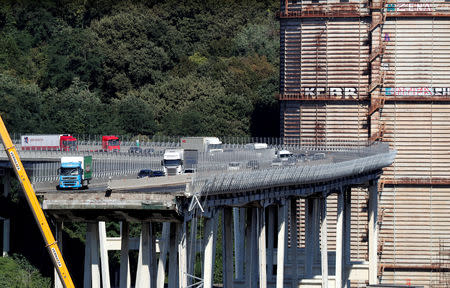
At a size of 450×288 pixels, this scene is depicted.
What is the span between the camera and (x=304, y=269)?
152 meters

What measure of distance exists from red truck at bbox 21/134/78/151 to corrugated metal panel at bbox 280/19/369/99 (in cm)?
2439

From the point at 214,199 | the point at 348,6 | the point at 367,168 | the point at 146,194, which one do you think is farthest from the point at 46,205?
the point at 348,6

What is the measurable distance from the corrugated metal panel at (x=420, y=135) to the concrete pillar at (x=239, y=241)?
28.0m

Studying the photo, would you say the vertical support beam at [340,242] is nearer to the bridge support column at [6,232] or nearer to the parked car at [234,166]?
the bridge support column at [6,232]

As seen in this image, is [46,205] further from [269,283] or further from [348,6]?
[348,6]

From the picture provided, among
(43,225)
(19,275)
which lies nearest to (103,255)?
(43,225)

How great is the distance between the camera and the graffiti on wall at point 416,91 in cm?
17612

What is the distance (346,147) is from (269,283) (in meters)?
29.9

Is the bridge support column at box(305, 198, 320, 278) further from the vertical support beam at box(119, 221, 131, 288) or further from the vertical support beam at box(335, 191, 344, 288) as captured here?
the vertical support beam at box(119, 221, 131, 288)

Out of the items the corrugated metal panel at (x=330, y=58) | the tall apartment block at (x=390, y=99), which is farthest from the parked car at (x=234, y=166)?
the corrugated metal panel at (x=330, y=58)

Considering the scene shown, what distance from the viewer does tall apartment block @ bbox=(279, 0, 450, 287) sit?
176 metres

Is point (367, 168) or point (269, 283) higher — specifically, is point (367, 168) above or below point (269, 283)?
above

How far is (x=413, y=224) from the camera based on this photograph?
176m

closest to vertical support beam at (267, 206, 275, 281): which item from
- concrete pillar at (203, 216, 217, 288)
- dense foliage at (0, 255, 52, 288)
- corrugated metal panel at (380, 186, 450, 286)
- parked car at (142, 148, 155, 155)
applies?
parked car at (142, 148, 155, 155)
